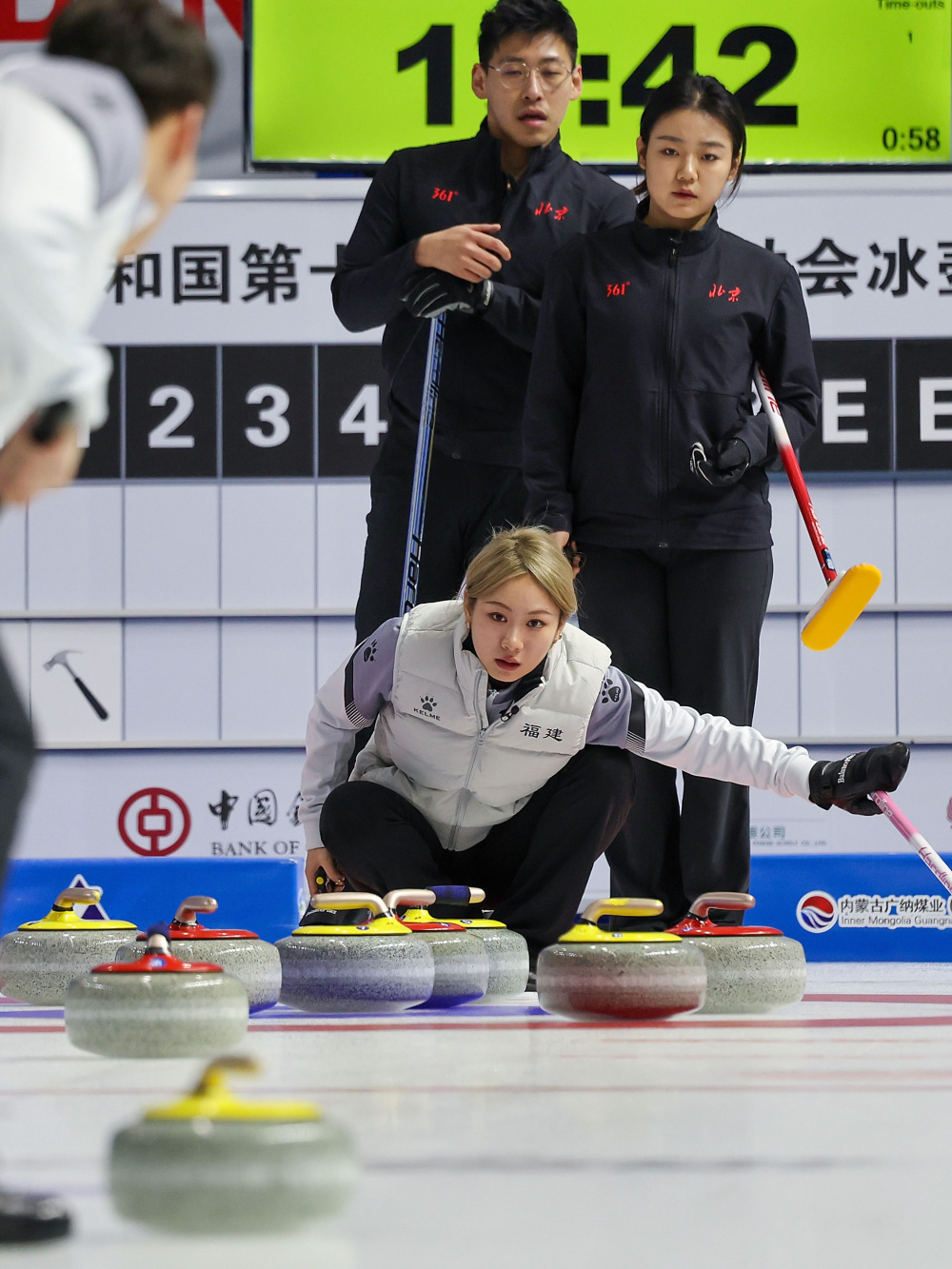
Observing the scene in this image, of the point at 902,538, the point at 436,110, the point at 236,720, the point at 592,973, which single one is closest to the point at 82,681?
the point at 236,720

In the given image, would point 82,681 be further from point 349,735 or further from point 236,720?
point 349,735

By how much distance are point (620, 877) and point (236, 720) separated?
7.73ft

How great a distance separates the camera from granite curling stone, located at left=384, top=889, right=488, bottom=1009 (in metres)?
2.07

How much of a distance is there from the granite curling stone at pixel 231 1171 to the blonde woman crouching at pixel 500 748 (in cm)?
158

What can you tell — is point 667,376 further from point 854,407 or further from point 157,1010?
point 854,407

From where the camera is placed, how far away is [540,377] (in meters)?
2.84

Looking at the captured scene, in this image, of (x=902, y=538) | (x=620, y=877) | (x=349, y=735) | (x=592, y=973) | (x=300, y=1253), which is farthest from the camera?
(x=902, y=538)

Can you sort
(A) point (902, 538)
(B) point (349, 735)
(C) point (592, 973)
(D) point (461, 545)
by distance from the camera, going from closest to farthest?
(C) point (592, 973) < (B) point (349, 735) < (D) point (461, 545) < (A) point (902, 538)

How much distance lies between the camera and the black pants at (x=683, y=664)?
8.89ft

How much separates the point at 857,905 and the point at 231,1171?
316cm

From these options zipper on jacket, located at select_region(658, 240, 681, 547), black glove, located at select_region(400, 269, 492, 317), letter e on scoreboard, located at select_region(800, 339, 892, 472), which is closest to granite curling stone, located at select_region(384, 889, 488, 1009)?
zipper on jacket, located at select_region(658, 240, 681, 547)

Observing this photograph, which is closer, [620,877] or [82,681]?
[620,877]

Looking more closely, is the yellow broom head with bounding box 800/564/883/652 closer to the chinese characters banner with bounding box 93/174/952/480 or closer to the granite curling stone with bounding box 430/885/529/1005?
the granite curling stone with bounding box 430/885/529/1005

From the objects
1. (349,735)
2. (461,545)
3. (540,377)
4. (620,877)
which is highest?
(540,377)
